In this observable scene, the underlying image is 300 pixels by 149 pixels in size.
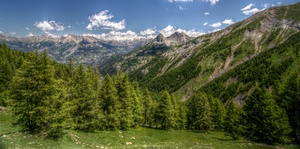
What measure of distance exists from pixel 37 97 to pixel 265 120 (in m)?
39.8

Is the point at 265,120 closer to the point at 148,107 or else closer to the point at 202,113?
the point at 202,113

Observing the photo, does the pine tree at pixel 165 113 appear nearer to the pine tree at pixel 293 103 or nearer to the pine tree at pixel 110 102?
the pine tree at pixel 110 102

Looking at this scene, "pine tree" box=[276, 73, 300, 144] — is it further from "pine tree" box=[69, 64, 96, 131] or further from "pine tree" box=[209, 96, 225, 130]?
"pine tree" box=[69, 64, 96, 131]

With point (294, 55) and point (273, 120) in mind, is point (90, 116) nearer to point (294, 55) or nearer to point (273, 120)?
point (273, 120)

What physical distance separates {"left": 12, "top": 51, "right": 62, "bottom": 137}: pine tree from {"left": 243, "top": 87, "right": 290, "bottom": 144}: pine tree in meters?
36.2

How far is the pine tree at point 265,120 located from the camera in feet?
127

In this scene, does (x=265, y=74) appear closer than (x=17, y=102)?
No

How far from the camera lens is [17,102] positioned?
89.0ft

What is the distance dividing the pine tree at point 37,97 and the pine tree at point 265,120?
119 ft

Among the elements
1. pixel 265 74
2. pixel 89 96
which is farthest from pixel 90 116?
pixel 265 74

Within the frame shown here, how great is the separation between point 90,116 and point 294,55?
213m

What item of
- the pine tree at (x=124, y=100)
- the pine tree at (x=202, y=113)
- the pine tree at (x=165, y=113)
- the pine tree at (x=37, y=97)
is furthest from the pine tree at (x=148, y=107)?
the pine tree at (x=37, y=97)

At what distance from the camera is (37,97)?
27.3 meters

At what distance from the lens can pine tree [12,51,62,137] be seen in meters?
26.7
